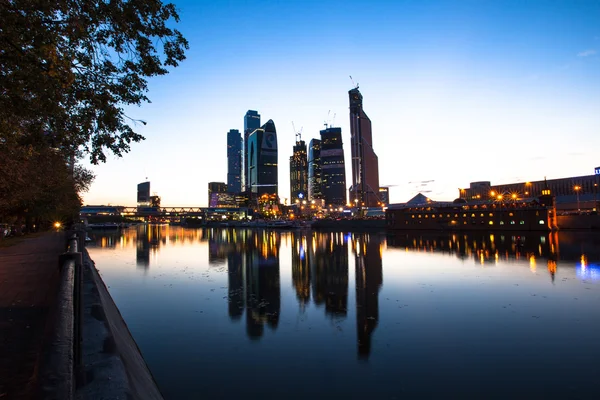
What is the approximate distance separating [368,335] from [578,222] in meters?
105

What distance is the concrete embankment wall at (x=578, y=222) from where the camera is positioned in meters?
85.6

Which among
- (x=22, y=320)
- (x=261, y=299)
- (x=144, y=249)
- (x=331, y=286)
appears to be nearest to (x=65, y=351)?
(x=22, y=320)

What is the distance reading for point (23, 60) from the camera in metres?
8.95

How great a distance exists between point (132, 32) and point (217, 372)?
1033 cm

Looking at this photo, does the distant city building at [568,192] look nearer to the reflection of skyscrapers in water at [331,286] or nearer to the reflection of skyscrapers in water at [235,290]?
the reflection of skyscrapers in water at [331,286]

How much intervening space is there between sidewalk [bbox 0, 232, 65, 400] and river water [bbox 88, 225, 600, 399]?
3.41 meters

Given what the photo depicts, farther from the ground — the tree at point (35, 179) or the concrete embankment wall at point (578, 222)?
the tree at point (35, 179)

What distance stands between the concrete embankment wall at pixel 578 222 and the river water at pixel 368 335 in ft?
256

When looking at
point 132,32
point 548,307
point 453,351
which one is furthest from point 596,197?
point 132,32

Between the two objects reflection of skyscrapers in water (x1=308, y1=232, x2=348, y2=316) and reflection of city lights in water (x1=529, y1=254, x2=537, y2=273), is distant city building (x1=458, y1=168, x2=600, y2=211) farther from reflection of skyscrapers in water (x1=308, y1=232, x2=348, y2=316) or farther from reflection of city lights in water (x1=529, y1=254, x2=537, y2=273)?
reflection of skyscrapers in water (x1=308, y1=232, x2=348, y2=316)

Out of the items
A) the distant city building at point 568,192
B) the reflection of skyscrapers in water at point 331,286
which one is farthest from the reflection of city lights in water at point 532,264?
the distant city building at point 568,192

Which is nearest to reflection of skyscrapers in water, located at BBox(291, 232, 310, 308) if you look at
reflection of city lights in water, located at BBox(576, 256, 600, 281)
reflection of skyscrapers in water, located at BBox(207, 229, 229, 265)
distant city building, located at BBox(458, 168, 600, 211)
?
reflection of skyscrapers in water, located at BBox(207, 229, 229, 265)

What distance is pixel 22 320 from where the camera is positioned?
1006 centimetres

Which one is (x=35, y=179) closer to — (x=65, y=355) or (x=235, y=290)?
(x=235, y=290)
